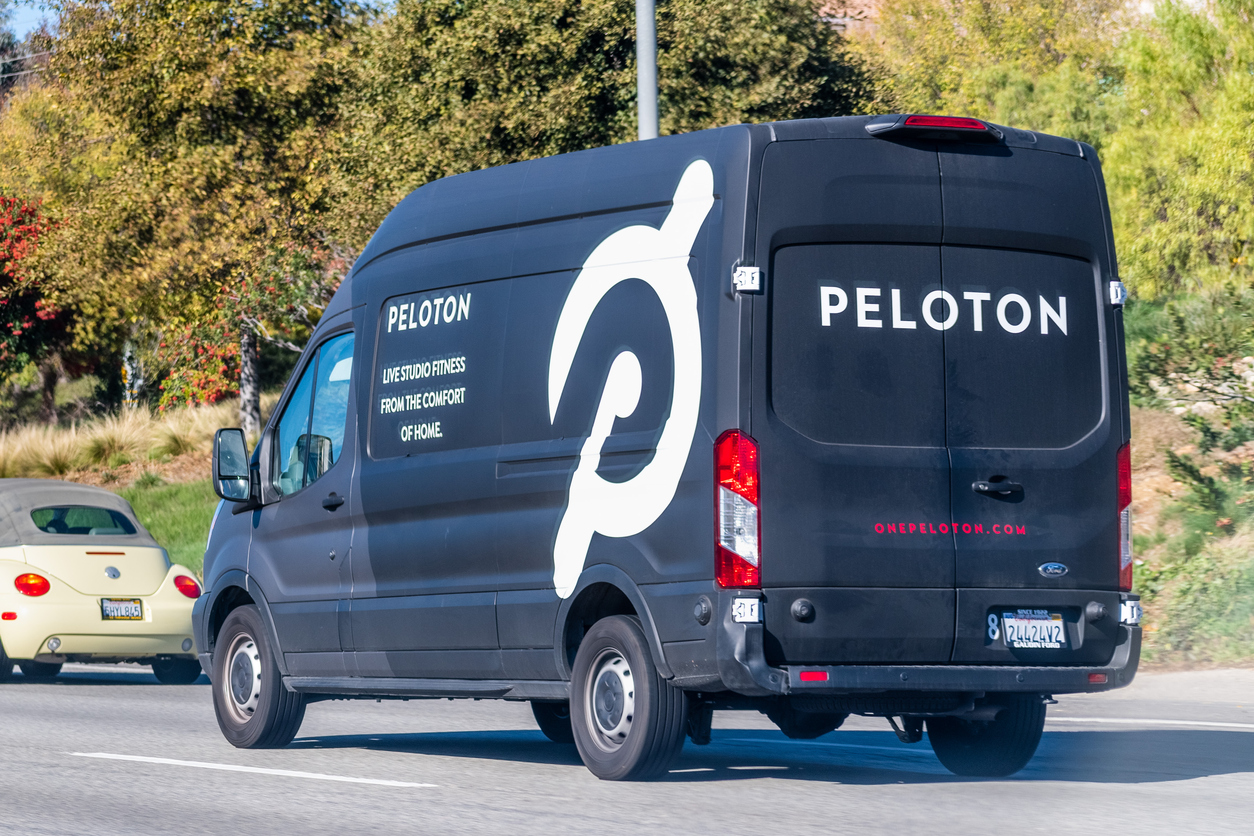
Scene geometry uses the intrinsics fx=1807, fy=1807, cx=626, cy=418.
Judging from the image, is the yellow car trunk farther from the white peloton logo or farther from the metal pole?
the white peloton logo

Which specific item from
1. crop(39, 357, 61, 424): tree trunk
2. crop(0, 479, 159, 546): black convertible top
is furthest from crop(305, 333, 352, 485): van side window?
crop(39, 357, 61, 424): tree trunk

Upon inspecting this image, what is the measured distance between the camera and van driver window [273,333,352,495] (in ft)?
31.5

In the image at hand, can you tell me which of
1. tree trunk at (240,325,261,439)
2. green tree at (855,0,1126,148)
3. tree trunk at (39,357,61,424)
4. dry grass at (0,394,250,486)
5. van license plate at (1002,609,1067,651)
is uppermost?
green tree at (855,0,1126,148)

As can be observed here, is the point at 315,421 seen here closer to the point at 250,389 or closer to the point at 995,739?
the point at 995,739

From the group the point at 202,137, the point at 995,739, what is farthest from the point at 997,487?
the point at 202,137

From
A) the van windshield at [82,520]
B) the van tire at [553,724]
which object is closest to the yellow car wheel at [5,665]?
the van windshield at [82,520]

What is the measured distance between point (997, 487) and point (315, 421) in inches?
156

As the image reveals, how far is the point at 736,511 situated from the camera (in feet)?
23.7

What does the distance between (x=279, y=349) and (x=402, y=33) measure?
21.7 metres

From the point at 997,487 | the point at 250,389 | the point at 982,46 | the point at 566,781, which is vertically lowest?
the point at 566,781

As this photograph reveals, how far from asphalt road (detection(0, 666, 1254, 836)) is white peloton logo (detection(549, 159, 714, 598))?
1145 mm

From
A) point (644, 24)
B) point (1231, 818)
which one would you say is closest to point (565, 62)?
point (644, 24)

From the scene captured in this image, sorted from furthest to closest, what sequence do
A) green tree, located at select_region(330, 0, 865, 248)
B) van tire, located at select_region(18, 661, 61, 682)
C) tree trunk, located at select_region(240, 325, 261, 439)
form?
tree trunk, located at select_region(240, 325, 261, 439)
green tree, located at select_region(330, 0, 865, 248)
van tire, located at select_region(18, 661, 61, 682)

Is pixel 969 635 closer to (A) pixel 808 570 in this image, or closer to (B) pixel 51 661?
(A) pixel 808 570
